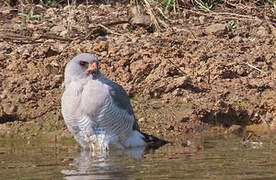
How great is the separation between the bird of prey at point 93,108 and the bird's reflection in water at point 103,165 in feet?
0.52

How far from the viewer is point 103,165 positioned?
680 centimetres

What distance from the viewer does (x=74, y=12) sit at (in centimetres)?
1156

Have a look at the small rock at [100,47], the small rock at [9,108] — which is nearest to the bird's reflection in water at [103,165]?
the small rock at [9,108]

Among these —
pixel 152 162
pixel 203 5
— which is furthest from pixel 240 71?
pixel 152 162

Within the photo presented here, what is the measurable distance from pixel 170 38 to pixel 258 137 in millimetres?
2854

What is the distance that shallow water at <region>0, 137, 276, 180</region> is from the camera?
6.14 m

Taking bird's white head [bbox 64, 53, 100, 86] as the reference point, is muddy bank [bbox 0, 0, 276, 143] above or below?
below

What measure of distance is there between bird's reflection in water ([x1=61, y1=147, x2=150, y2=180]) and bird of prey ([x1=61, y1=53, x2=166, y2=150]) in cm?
16

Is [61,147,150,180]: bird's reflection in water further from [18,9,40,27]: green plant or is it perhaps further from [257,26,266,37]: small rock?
[18,9,40,27]: green plant

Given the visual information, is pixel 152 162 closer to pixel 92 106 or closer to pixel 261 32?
pixel 92 106

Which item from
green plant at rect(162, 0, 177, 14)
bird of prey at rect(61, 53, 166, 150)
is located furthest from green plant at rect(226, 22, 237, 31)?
bird of prey at rect(61, 53, 166, 150)

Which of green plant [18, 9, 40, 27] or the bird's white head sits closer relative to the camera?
the bird's white head

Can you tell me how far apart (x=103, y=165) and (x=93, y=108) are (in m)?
0.84

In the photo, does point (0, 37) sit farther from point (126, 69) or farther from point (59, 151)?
point (59, 151)
